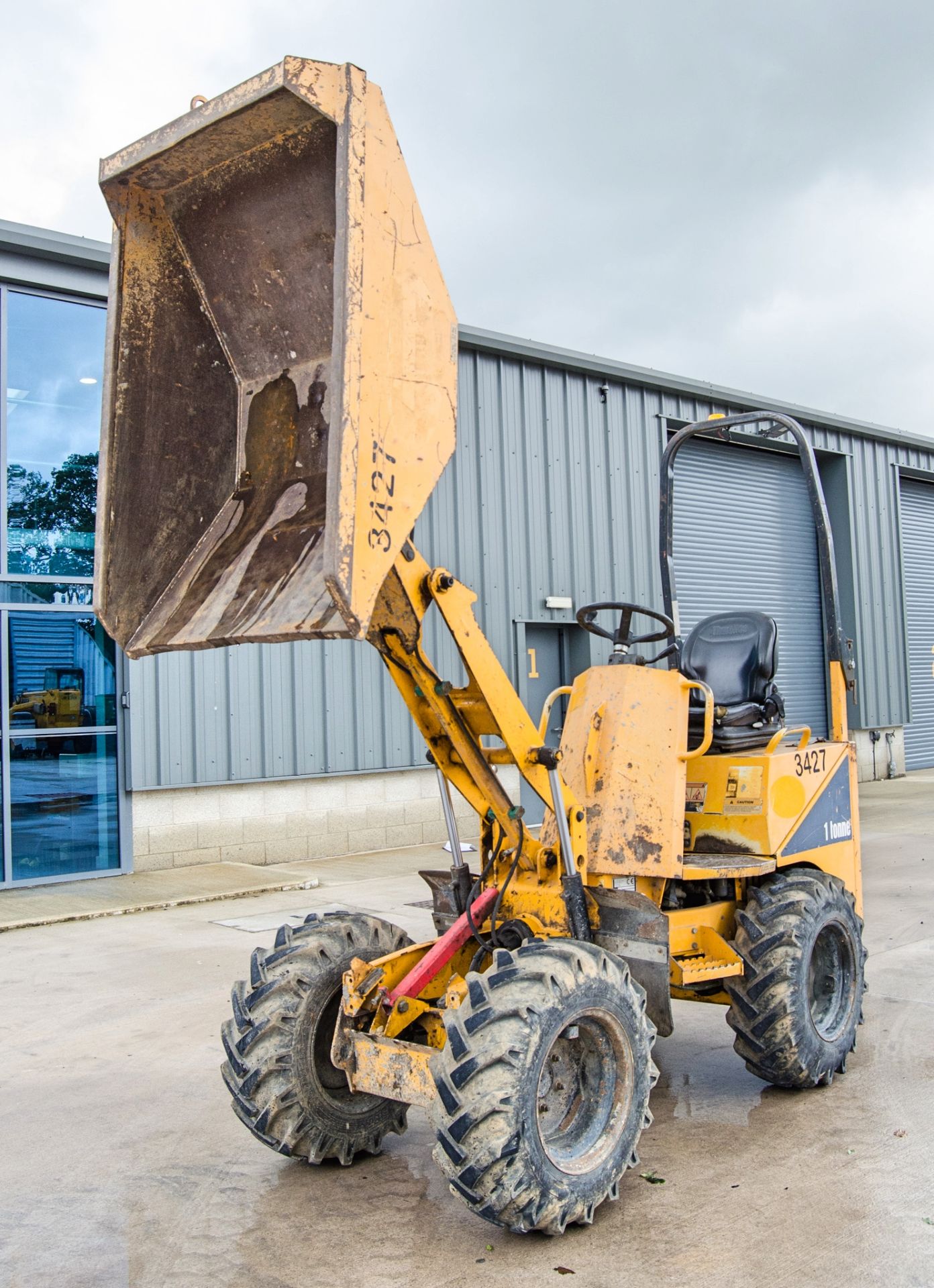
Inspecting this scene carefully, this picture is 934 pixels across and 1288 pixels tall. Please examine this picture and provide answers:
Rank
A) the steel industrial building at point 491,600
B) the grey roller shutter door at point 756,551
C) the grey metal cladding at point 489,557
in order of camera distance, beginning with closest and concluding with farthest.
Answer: the steel industrial building at point 491,600 < the grey metal cladding at point 489,557 < the grey roller shutter door at point 756,551

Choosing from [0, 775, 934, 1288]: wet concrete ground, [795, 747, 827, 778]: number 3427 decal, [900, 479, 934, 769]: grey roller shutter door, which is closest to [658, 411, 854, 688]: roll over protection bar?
[795, 747, 827, 778]: number 3427 decal

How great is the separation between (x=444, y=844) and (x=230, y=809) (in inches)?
110

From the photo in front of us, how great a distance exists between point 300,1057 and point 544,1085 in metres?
0.97

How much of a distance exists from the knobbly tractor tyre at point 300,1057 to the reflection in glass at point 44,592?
7.50 m

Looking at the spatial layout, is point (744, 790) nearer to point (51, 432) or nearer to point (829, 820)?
point (829, 820)

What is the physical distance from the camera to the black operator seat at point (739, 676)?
567 centimetres

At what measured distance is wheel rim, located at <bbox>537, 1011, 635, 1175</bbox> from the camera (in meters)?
3.89

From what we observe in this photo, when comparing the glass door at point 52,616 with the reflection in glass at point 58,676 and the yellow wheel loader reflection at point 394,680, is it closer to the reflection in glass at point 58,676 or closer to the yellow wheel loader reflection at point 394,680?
the reflection in glass at point 58,676

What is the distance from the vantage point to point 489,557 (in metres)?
14.8

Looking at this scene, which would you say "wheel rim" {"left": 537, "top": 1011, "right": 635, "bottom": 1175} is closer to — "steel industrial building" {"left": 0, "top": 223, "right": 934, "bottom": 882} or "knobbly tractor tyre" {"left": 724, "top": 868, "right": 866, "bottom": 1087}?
"knobbly tractor tyre" {"left": 724, "top": 868, "right": 866, "bottom": 1087}

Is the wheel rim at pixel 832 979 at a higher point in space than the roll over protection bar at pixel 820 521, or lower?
lower

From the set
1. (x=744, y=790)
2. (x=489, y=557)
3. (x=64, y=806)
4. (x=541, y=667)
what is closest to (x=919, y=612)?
(x=541, y=667)

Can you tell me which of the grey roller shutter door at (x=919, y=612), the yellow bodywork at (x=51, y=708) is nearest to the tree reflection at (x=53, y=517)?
the yellow bodywork at (x=51, y=708)

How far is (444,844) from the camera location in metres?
13.9
